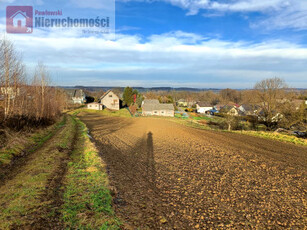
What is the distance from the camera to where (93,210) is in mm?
5219

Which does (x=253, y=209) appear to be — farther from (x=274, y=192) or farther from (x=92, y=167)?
(x=92, y=167)

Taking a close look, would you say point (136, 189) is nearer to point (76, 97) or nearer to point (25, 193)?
point (25, 193)

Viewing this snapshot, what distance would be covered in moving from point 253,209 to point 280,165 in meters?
6.37

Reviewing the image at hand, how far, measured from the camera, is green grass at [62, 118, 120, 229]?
4680mm

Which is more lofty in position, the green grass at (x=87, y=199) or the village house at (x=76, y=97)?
the village house at (x=76, y=97)

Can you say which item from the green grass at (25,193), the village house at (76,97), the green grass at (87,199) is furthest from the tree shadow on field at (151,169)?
the village house at (76,97)

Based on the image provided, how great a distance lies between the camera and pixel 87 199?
5820 mm

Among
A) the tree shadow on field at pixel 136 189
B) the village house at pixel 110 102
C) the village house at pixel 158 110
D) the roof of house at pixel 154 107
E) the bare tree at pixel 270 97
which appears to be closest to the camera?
the tree shadow on field at pixel 136 189

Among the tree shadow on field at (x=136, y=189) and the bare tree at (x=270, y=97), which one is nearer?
the tree shadow on field at (x=136, y=189)

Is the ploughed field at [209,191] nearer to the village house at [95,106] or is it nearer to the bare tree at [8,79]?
the bare tree at [8,79]

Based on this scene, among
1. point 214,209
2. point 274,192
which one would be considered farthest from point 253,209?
point 274,192

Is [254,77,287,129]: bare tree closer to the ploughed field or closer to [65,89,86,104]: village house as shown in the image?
the ploughed field

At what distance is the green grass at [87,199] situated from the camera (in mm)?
4680

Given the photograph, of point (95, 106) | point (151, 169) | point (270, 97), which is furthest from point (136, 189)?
point (95, 106)
